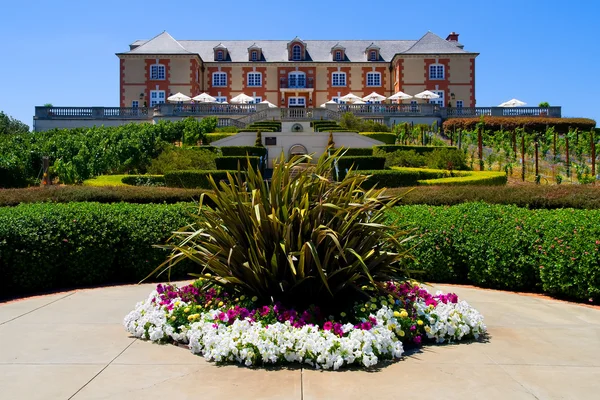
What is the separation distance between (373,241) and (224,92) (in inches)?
1848

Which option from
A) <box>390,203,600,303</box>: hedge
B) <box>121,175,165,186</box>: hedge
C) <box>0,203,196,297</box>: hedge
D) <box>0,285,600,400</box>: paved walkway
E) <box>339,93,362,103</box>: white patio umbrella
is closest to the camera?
<box>0,285,600,400</box>: paved walkway

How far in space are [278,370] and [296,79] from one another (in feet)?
156

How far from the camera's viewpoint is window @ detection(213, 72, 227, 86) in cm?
5056

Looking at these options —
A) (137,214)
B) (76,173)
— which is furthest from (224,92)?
(137,214)

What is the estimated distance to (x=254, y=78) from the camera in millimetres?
50406

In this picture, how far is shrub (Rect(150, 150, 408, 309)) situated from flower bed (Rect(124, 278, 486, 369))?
8.6 inches

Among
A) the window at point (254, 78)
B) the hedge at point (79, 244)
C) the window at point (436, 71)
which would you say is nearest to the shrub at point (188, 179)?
the hedge at point (79, 244)

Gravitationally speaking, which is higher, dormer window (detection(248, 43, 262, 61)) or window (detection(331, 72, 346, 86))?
dormer window (detection(248, 43, 262, 61))

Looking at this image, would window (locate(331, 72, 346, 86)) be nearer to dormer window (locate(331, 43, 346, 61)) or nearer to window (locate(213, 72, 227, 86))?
dormer window (locate(331, 43, 346, 61))

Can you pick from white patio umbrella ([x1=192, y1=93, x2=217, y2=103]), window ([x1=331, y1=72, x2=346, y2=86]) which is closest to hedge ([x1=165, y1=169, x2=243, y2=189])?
white patio umbrella ([x1=192, y1=93, x2=217, y2=103])

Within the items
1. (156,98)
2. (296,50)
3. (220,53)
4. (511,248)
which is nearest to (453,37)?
(296,50)

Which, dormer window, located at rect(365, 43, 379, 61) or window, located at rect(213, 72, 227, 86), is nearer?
window, located at rect(213, 72, 227, 86)

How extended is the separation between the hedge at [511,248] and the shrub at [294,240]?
1444 mm

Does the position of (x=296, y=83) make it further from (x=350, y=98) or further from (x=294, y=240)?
(x=294, y=240)
